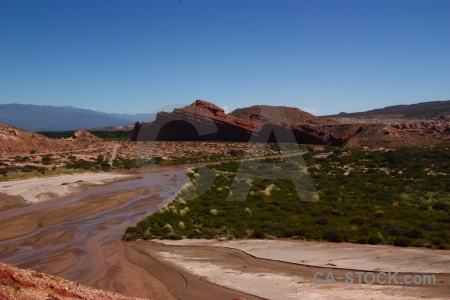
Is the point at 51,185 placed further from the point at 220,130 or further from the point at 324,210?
the point at 220,130

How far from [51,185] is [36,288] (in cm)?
2406

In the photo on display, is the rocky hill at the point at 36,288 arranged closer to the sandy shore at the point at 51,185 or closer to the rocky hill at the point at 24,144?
the sandy shore at the point at 51,185

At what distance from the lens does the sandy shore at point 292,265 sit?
9.80 metres

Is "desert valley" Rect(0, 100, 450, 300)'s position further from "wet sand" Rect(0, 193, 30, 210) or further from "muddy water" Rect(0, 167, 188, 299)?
"wet sand" Rect(0, 193, 30, 210)

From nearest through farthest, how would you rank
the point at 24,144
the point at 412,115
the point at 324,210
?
1. the point at 324,210
2. the point at 24,144
3. the point at 412,115

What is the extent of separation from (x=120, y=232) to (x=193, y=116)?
165 ft

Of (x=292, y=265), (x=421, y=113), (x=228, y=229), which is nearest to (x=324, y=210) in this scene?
(x=228, y=229)

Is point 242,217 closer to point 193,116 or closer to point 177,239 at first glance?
point 177,239

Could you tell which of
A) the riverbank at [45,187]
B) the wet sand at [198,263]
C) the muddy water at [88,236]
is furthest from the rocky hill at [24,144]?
the wet sand at [198,263]

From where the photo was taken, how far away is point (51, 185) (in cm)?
2942

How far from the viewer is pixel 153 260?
44.1 feet

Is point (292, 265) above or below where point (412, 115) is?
below

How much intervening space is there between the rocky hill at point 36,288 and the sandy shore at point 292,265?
3072 mm

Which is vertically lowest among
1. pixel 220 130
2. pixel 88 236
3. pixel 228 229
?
pixel 88 236
